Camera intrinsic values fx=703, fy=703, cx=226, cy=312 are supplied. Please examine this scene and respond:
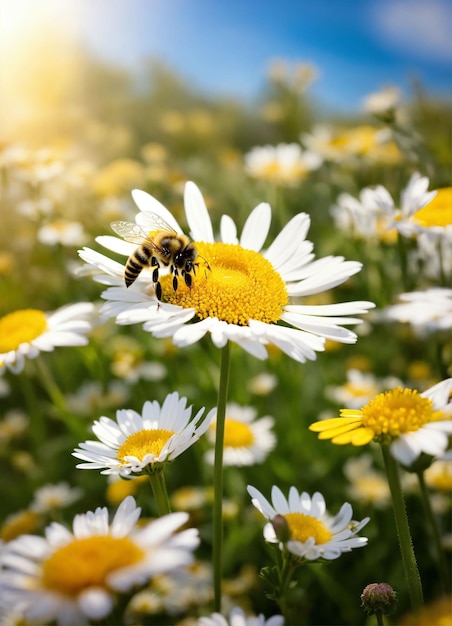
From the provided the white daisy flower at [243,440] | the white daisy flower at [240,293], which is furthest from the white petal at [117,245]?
the white daisy flower at [243,440]

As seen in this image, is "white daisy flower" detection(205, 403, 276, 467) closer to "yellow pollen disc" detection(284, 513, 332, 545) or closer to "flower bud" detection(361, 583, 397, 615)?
"yellow pollen disc" detection(284, 513, 332, 545)

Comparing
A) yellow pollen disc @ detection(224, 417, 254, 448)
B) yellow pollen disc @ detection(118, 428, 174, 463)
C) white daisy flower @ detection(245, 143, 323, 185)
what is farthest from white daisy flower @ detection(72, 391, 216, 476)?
white daisy flower @ detection(245, 143, 323, 185)

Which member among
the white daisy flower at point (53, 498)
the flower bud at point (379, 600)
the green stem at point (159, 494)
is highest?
the green stem at point (159, 494)

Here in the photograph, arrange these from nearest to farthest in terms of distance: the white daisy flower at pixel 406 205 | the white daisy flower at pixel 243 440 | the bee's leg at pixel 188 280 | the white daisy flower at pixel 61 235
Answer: the bee's leg at pixel 188 280 < the white daisy flower at pixel 406 205 < the white daisy flower at pixel 243 440 < the white daisy flower at pixel 61 235

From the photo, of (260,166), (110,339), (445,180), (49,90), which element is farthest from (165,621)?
(49,90)

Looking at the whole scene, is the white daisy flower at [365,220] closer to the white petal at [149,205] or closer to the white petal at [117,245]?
the white petal at [149,205]

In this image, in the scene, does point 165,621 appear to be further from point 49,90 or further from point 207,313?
point 49,90

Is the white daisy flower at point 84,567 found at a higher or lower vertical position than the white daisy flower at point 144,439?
lower
